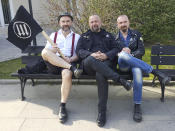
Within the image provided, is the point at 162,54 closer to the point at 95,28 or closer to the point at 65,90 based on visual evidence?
the point at 95,28

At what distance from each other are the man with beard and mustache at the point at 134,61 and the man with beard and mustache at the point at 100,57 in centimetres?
17

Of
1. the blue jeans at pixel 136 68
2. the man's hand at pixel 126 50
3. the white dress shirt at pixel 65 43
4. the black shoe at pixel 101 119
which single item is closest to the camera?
the black shoe at pixel 101 119

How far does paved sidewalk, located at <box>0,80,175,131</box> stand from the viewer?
2939 millimetres

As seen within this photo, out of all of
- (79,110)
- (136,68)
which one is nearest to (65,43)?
(79,110)

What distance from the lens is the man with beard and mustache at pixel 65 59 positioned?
3.22 metres

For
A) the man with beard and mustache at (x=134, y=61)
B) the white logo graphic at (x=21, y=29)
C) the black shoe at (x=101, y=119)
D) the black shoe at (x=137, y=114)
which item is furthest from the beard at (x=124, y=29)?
the white logo graphic at (x=21, y=29)

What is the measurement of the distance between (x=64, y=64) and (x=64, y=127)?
1.02 meters

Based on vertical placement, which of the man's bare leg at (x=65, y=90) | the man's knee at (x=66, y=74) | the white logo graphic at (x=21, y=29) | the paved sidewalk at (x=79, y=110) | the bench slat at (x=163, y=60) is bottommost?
the paved sidewalk at (x=79, y=110)

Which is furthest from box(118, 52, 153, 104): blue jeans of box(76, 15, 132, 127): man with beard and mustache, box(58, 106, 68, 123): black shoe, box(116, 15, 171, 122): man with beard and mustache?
box(58, 106, 68, 123): black shoe

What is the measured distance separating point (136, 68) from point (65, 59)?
126 centimetres

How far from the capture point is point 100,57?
11.0 feet

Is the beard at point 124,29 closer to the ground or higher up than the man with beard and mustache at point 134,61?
higher up

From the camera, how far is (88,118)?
3141 millimetres

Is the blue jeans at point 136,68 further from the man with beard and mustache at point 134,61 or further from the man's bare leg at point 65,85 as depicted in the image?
the man's bare leg at point 65,85
